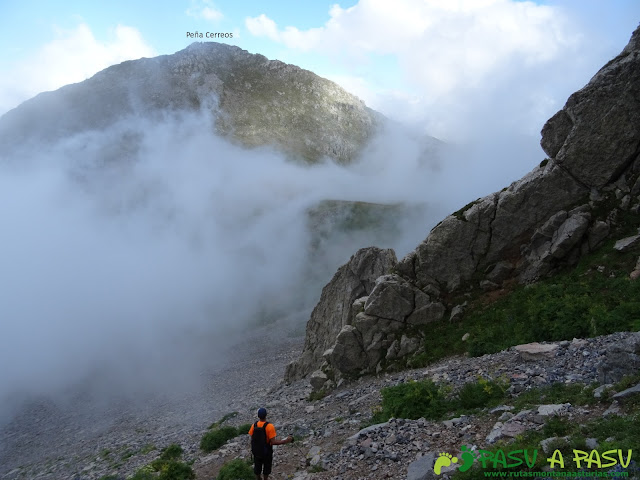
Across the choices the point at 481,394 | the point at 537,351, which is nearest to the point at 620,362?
the point at 481,394

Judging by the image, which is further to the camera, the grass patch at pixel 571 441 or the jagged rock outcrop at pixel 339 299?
the jagged rock outcrop at pixel 339 299

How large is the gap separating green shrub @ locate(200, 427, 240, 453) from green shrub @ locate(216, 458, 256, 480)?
9.22 m

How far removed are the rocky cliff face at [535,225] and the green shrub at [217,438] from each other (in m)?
10.1

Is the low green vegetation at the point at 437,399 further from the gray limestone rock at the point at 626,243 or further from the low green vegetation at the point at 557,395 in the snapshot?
the gray limestone rock at the point at 626,243

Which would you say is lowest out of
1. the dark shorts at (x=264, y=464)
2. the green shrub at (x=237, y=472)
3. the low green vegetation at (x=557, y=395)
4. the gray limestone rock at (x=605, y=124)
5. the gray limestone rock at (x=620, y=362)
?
the green shrub at (x=237, y=472)

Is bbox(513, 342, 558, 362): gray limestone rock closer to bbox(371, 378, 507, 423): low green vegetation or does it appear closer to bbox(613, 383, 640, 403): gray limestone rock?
bbox(371, 378, 507, 423): low green vegetation

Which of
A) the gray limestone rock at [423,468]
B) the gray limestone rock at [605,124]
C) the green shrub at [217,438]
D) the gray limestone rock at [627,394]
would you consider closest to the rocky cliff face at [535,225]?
the gray limestone rock at [605,124]

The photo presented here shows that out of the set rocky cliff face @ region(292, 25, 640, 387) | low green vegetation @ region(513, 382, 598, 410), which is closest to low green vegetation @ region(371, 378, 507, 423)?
low green vegetation @ region(513, 382, 598, 410)

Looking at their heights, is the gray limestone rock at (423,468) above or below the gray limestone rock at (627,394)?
below

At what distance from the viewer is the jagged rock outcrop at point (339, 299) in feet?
163

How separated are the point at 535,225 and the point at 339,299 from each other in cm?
2666

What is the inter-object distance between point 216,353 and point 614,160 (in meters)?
111

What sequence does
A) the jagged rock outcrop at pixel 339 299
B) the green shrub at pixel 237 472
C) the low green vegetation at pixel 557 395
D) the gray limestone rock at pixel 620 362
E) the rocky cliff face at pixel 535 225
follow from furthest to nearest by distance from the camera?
the jagged rock outcrop at pixel 339 299 → the rocky cliff face at pixel 535 225 → the green shrub at pixel 237 472 → the gray limestone rock at pixel 620 362 → the low green vegetation at pixel 557 395

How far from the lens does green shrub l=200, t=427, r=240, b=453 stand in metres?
26.6
